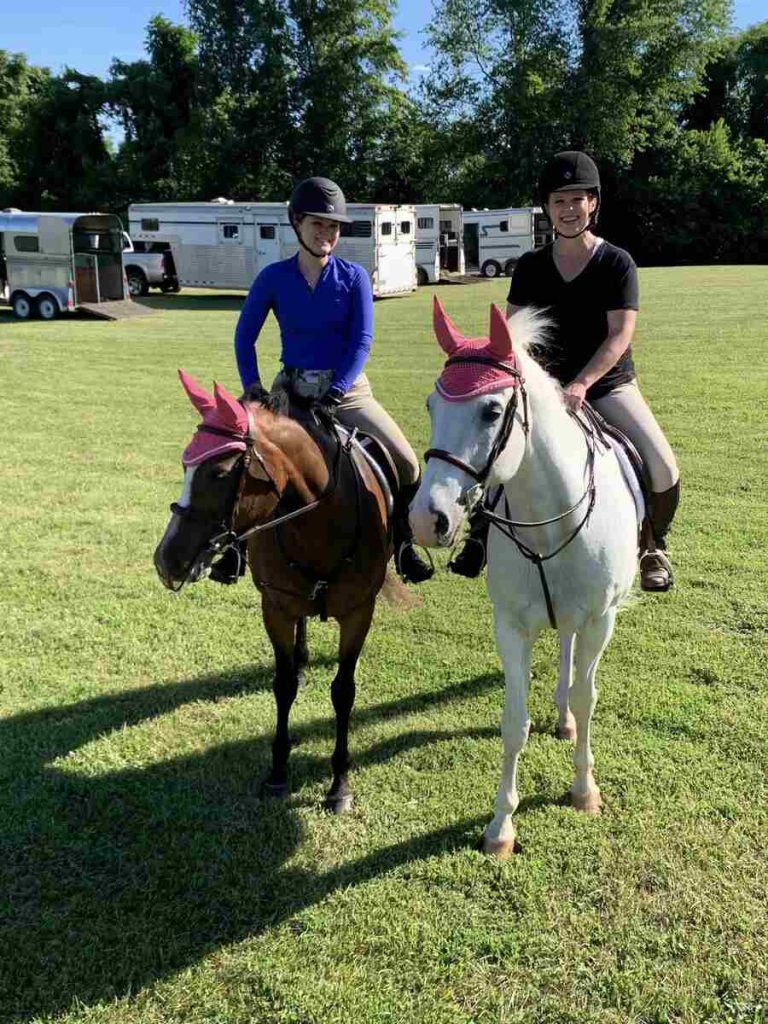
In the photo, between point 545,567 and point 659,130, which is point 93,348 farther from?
point 659,130

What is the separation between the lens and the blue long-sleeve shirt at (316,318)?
13.1 feet

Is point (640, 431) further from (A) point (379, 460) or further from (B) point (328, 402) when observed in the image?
(B) point (328, 402)

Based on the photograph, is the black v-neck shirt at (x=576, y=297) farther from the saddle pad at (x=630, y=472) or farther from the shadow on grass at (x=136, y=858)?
the shadow on grass at (x=136, y=858)

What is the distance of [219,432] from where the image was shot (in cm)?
295

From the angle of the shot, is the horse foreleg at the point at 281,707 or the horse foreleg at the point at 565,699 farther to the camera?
the horse foreleg at the point at 565,699

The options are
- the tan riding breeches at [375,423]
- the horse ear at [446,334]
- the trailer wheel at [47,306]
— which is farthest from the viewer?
the trailer wheel at [47,306]

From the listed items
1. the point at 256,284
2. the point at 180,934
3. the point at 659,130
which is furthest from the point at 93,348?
the point at 659,130

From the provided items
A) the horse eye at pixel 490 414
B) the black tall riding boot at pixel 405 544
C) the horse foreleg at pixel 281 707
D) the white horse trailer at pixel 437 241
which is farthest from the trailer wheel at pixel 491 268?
A: the horse eye at pixel 490 414

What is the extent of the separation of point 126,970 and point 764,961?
2488 millimetres

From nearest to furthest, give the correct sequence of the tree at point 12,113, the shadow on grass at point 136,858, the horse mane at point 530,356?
1. the horse mane at point 530,356
2. the shadow on grass at point 136,858
3. the tree at point 12,113

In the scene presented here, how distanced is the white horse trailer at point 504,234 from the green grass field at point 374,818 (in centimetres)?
3493

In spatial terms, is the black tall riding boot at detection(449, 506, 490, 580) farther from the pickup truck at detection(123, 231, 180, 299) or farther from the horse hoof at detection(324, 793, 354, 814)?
the pickup truck at detection(123, 231, 180, 299)

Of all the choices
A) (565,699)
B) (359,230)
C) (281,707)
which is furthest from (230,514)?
(359,230)

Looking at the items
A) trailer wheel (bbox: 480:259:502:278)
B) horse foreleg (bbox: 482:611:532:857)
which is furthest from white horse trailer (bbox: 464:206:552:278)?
horse foreleg (bbox: 482:611:532:857)
